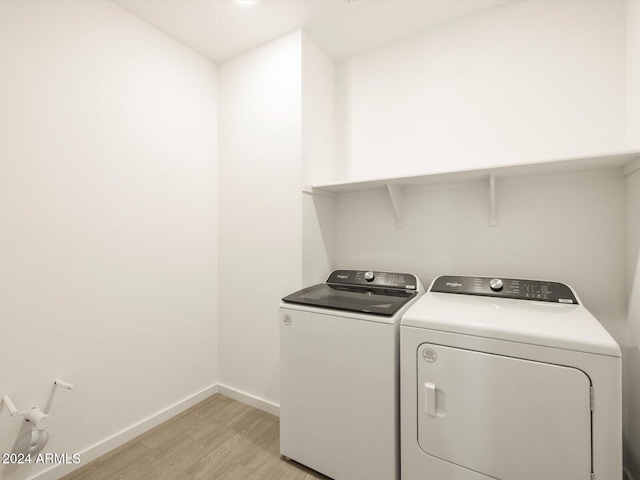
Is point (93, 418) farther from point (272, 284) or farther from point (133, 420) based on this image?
point (272, 284)

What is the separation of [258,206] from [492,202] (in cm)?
149

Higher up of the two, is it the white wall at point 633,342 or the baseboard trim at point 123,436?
the white wall at point 633,342

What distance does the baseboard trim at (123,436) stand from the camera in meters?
1.42

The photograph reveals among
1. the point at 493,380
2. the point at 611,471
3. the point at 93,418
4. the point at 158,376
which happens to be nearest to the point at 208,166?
the point at 158,376

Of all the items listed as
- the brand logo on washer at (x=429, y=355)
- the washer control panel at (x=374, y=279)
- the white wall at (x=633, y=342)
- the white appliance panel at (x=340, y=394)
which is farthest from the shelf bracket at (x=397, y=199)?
the white wall at (x=633, y=342)

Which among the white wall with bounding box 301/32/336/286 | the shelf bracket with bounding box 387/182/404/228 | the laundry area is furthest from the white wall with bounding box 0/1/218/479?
the shelf bracket with bounding box 387/182/404/228

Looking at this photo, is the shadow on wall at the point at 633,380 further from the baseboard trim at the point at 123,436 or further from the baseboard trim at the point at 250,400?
the baseboard trim at the point at 123,436

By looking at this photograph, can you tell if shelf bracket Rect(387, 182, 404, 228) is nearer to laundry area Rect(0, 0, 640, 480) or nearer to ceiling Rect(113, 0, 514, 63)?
laundry area Rect(0, 0, 640, 480)

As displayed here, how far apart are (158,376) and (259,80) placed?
2.17 m

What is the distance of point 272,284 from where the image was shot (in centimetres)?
203

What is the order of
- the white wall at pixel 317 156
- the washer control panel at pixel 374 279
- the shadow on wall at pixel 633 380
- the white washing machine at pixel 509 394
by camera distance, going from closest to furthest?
the white washing machine at pixel 509 394
the shadow on wall at pixel 633 380
the washer control panel at pixel 374 279
the white wall at pixel 317 156

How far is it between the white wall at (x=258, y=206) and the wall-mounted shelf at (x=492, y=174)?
34cm

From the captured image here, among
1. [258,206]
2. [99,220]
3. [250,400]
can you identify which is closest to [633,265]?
[258,206]

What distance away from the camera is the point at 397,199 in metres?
1.89
